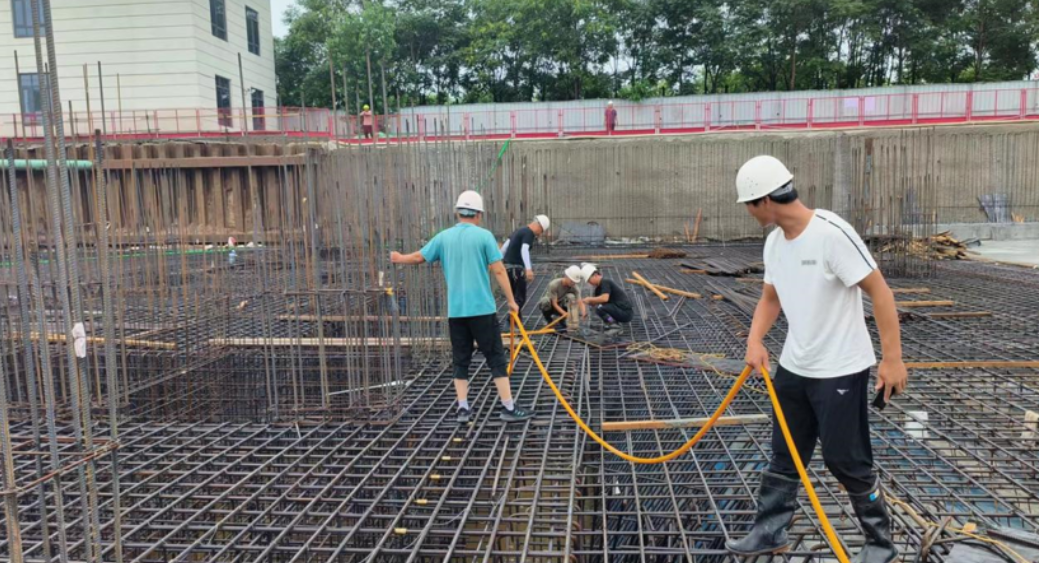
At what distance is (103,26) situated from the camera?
79.4 feet

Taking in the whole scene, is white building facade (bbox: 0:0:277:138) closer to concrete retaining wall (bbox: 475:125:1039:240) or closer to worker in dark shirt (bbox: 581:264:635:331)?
concrete retaining wall (bbox: 475:125:1039:240)

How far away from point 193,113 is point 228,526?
24034 millimetres

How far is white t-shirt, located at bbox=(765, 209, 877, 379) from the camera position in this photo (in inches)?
101

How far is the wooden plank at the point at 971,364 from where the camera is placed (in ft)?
18.5

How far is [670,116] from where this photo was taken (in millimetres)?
27344

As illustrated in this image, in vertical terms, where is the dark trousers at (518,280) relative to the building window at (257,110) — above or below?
below

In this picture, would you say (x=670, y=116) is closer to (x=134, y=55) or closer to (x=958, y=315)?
(x=134, y=55)

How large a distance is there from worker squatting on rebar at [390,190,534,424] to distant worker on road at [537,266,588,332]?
2710mm

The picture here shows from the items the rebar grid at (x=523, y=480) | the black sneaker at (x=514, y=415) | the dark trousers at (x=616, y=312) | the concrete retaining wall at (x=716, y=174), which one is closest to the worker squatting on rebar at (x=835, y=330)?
the rebar grid at (x=523, y=480)

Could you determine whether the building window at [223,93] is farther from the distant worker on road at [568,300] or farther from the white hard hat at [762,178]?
the white hard hat at [762,178]

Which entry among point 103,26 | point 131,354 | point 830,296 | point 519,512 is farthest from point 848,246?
point 103,26

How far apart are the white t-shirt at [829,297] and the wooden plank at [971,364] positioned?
3.58 metres

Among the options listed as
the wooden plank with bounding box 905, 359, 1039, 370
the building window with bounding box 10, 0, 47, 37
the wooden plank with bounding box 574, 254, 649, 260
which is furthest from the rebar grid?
the building window with bounding box 10, 0, 47, 37

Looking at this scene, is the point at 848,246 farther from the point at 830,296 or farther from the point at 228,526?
the point at 228,526
